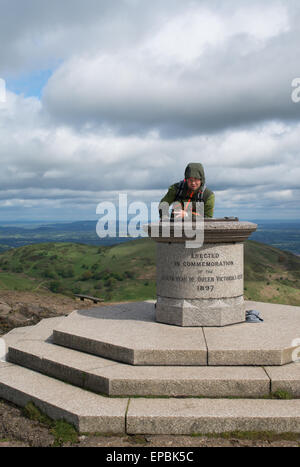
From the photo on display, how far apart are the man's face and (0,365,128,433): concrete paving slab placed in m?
4.49

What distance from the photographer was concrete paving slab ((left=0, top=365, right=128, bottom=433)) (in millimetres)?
5098

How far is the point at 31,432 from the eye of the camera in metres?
5.26

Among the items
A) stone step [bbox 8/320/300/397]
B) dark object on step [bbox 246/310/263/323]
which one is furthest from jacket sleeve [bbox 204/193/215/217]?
stone step [bbox 8/320/300/397]

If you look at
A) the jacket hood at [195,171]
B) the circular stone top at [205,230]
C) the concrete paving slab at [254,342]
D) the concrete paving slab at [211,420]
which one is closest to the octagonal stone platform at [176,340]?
the concrete paving slab at [254,342]

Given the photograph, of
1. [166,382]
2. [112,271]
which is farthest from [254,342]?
[112,271]

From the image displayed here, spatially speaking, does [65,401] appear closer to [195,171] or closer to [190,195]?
[190,195]

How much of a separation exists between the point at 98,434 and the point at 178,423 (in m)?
1.04

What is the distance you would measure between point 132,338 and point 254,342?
2065mm

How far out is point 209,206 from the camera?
8508 mm

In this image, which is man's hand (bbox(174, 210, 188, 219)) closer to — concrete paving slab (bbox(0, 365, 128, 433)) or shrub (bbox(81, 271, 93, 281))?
concrete paving slab (bbox(0, 365, 128, 433))
